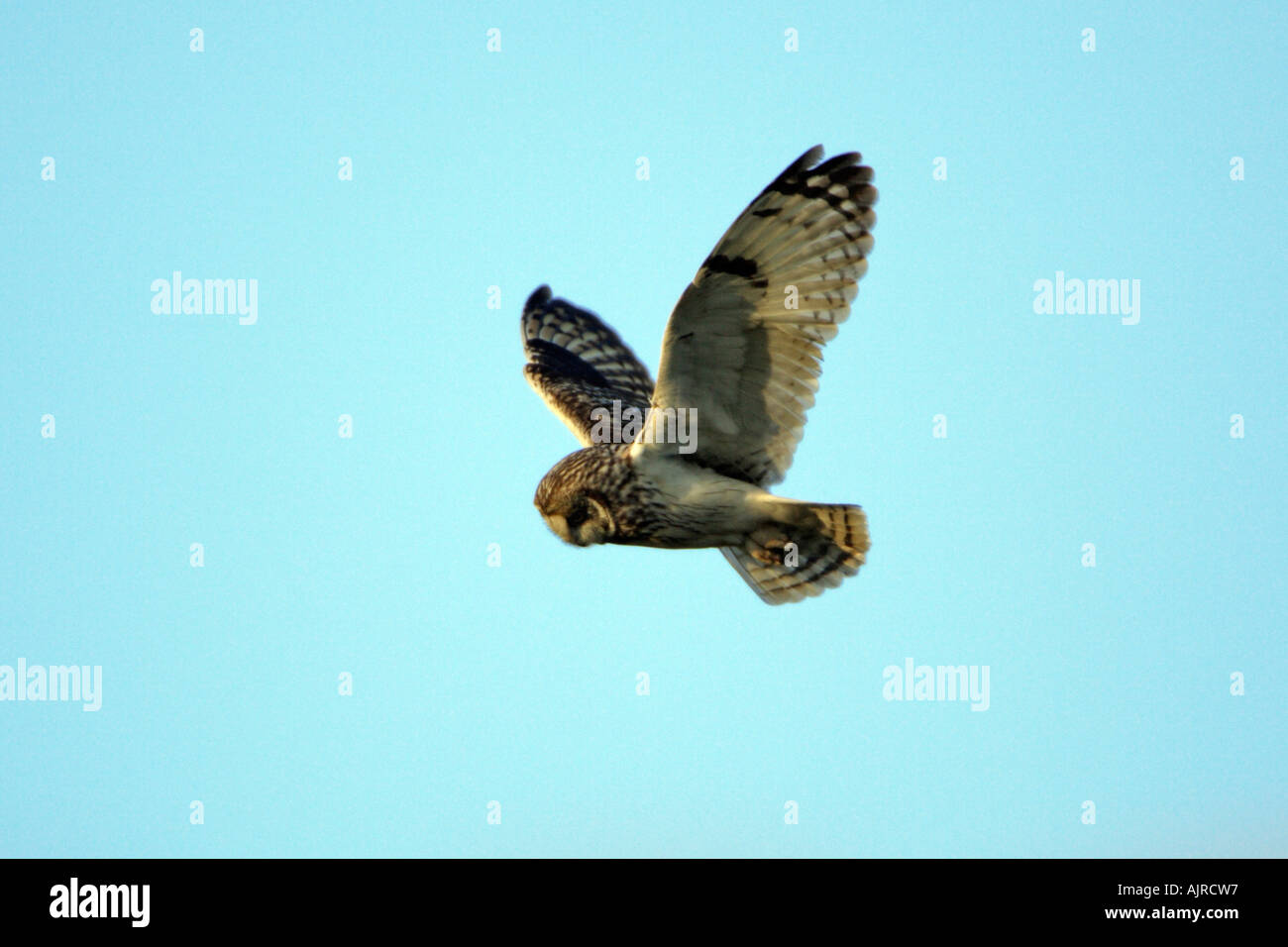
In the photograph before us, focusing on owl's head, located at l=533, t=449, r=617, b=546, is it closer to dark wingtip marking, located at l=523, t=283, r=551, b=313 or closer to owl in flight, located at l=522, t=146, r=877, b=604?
owl in flight, located at l=522, t=146, r=877, b=604

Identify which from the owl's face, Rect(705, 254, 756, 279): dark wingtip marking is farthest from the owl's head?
Rect(705, 254, 756, 279): dark wingtip marking

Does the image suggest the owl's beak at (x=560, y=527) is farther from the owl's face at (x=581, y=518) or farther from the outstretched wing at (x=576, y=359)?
the outstretched wing at (x=576, y=359)

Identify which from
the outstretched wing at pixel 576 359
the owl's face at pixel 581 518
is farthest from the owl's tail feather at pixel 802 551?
the outstretched wing at pixel 576 359

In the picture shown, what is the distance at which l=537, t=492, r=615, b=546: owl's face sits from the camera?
21.3 ft

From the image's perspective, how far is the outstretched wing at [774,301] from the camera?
19.7 feet

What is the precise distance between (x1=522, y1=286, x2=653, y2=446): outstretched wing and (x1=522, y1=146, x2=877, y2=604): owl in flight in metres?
1.95

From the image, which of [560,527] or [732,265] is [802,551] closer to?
[560,527]

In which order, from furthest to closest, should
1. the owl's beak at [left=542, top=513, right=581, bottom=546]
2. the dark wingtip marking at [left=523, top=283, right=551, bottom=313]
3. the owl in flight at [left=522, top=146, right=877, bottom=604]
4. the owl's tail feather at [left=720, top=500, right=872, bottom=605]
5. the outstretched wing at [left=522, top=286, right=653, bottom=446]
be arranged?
the dark wingtip marking at [left=523, top=283, right=551, bottom=313] → the outstretched wing at [left=522, top=286, right=653, bottom=446] → the owl's tail feather at [left=720, top=500, right=872, bottom=605] → the owl's beak at [left=542, top=513, right=581, bottom=546] → the owl in flight at [left=522, top=146, right=877, bottom=604]

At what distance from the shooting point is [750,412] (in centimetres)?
650

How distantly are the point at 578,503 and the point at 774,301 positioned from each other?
137 cm

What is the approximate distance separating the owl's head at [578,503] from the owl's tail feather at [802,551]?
0.90 meters

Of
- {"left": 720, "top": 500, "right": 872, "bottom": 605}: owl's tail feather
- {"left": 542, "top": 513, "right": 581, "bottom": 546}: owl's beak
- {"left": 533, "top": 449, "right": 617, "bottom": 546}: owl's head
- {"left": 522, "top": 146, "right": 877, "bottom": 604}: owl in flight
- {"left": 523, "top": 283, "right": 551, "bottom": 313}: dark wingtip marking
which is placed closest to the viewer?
{"left": 522, "top": 146, "right": 877, "bottom": 604}: owl in flight

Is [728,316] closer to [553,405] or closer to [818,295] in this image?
[818,295]
